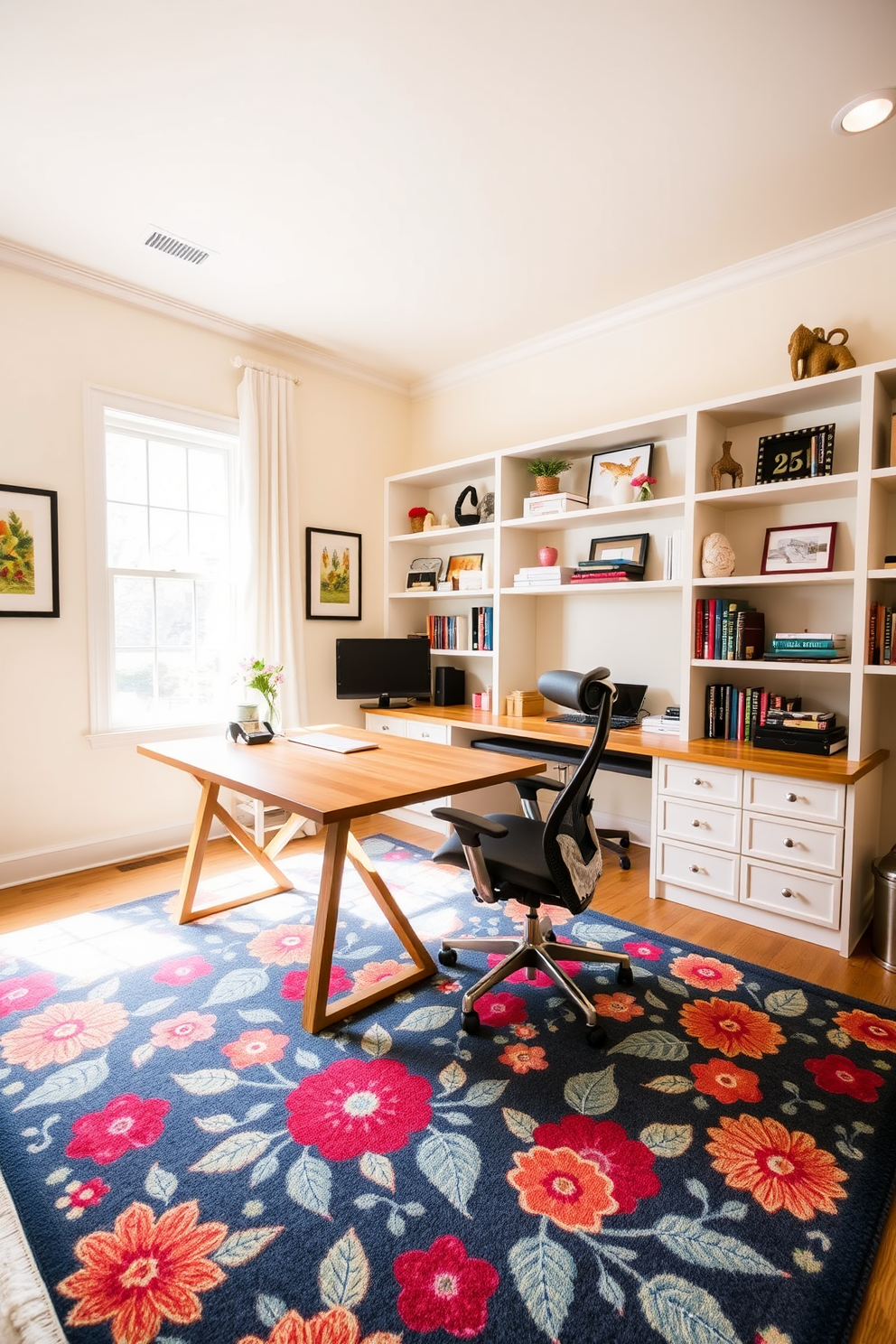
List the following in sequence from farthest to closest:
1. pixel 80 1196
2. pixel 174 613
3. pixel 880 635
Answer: pixel 174 613, pixel 880 635, pixel 80 1196

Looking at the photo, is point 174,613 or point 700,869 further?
point 174,613

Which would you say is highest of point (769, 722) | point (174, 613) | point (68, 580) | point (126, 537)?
point (126, 537)

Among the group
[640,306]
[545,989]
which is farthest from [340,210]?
[545,989]

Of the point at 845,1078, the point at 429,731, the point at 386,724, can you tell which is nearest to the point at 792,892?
the point at 845,1078

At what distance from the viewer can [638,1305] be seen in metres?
1.20

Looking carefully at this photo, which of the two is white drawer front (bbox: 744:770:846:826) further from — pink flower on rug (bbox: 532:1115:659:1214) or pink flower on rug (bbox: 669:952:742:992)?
pink flower on rug (bbox: 532:1115:659:1214)

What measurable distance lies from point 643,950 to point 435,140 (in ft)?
10.0

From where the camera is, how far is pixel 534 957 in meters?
2.21

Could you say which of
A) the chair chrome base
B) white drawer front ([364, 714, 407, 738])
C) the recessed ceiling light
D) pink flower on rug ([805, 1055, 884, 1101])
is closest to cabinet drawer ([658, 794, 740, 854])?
the chair chrome base

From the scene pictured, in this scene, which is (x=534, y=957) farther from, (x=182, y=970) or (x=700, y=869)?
(x=182, y=970)

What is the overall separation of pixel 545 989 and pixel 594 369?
324cm

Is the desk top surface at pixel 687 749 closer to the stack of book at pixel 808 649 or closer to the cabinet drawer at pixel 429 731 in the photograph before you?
the cabinet drawer at pixel 429 731

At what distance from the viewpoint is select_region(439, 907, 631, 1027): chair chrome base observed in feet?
6.73

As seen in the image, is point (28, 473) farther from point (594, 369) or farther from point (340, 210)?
point (594, 369)
